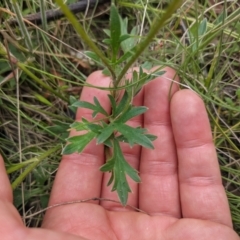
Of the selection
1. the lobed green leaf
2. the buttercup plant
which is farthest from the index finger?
the lobed green leaf

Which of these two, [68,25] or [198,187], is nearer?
[198,187]

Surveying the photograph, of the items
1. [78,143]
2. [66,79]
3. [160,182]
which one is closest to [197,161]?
[160,182]

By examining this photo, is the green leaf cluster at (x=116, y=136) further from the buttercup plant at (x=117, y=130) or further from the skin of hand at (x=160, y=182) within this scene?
the skin of hand at (x=160, y=182)

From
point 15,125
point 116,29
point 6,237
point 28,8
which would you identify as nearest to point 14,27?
point 28,8

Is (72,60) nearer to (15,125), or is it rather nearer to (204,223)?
(15,125)

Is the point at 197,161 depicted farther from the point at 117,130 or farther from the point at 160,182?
the point at 117,130

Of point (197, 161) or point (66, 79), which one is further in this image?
point (66, 79)
